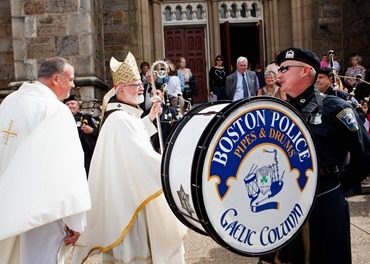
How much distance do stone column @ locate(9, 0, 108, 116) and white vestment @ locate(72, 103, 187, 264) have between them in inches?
208

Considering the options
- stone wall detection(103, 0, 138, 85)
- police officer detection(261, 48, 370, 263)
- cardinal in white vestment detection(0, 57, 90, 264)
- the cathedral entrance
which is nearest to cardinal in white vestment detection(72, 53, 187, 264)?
cardinal in white vestment detection(0, 57, 90, 264)

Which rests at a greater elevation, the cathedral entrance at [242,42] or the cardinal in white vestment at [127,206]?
the cathedral entrance at [242,42]

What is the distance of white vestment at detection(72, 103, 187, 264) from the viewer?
3307 mm

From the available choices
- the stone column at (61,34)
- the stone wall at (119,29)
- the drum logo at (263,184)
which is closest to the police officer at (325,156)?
the drum logo at (263,184)

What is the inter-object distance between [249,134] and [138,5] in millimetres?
10266

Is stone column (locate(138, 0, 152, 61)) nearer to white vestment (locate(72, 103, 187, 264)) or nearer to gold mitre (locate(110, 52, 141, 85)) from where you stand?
gold mitre (locate(110, 52, 141, 85))

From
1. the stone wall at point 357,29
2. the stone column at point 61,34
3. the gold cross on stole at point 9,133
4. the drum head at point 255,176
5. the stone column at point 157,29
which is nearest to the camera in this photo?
the drum head at point 255,176

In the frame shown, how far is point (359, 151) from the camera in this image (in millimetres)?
2469

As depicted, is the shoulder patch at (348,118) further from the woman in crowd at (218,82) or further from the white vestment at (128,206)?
the woman in crowd at (218,82)

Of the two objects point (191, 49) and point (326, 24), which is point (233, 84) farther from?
point (191, 49)

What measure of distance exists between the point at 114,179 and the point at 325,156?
1.58 metres

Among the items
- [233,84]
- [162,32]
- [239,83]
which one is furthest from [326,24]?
[233,84]

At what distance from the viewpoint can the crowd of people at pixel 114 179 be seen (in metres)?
2.46

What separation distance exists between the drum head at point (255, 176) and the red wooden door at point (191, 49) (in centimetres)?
1112
